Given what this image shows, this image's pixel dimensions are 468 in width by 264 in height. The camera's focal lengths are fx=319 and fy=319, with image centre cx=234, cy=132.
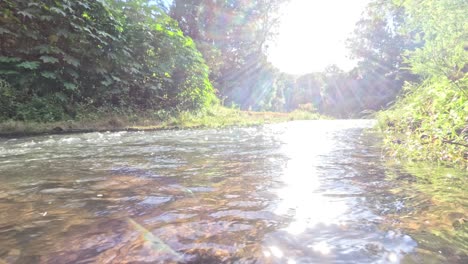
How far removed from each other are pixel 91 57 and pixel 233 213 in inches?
353

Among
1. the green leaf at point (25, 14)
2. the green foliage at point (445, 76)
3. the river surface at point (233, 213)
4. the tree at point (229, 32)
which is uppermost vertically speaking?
the tree at point (229, 32)

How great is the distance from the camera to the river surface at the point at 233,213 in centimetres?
132

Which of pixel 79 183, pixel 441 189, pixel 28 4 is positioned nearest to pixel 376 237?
pixel 441 189

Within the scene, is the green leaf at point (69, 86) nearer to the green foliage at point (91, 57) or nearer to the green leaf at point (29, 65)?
the green foliage at point (91, 57)

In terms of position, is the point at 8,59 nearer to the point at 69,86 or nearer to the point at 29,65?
the point at 29,65

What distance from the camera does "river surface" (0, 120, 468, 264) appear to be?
1.32 m

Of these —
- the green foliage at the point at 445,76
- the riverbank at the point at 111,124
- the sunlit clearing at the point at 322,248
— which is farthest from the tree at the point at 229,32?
the sunlit clearing at the point at 322,248

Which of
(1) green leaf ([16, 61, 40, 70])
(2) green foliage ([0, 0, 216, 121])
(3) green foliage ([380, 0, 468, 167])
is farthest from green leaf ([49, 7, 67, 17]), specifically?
(3) green foliage ([380, 0, 468, 167])

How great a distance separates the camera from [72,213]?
1.79 metres

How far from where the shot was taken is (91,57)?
30.6ft

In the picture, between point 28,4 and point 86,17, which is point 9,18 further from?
point 86,17

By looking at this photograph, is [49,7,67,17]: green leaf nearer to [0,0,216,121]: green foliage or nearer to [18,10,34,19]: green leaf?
[0,0,216,121]: green foliage

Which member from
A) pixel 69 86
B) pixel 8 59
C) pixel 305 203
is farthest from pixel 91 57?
pixel 305 203

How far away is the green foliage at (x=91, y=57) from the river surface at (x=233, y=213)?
5932 mm
